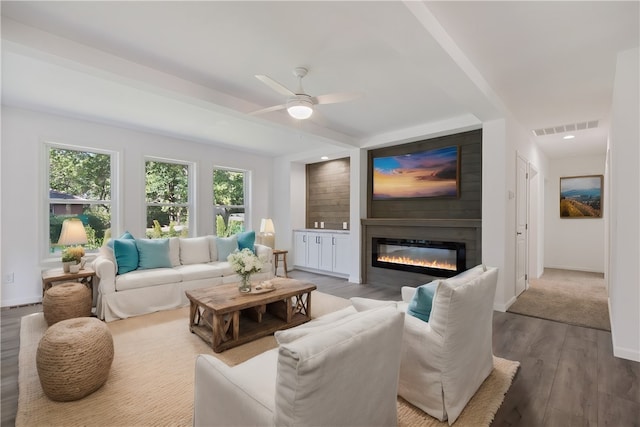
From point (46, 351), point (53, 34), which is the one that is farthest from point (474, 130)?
point (46, 351)

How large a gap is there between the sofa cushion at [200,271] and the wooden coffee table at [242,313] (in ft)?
2.65

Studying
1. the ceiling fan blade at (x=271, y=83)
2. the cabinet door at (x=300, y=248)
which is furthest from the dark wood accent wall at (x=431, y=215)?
the ceiling fan blade at (x=271, y=83)

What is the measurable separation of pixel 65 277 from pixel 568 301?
6406 mm

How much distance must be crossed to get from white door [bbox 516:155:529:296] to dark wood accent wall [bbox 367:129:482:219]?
0.52 m

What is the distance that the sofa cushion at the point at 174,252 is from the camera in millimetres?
4383

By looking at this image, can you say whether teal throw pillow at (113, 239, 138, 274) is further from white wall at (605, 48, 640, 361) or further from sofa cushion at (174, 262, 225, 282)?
white wall at (605, 48, 640, 361)

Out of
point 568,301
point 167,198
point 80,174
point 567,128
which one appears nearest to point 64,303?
point 80,174

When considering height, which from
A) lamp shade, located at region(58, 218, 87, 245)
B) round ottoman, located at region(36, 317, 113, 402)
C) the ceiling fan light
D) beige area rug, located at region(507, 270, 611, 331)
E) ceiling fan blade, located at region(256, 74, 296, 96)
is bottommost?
beige area rug, located at region(507, 270, 611, 331)

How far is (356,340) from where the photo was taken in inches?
44.5

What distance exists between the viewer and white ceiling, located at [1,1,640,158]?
2.01m

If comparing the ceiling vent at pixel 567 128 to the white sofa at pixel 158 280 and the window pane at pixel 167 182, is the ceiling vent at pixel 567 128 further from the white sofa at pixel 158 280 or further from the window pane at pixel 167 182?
the window pane at pixel 167 182

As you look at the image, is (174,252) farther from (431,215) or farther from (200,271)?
(431,215)

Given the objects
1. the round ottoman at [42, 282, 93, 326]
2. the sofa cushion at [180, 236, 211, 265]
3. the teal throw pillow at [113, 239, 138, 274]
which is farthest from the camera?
the sofa cushion at [180, 236, 211, 265]

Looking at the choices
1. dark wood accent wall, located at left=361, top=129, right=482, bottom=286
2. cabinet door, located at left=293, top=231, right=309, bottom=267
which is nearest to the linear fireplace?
dark wood accent wall, located at left=361, top=129, right=482, bottom=286
